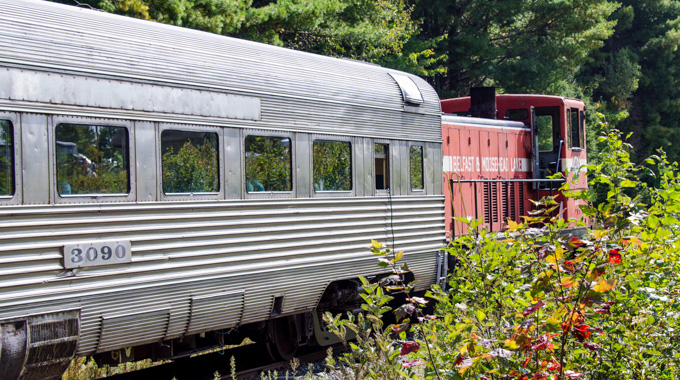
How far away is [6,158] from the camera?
5062 mm

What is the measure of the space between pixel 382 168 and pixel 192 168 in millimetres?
→ 2873

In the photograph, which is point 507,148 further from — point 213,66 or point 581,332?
point 581,332

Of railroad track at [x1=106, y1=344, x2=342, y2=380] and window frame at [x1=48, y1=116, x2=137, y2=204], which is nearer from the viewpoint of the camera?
window frame at [x1=48, y1=116, x2=137, y2=204]

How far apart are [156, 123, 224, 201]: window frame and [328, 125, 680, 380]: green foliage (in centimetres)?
249

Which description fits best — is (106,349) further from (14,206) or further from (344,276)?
(344,276)

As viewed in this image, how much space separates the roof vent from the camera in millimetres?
8867

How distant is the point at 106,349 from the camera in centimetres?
567

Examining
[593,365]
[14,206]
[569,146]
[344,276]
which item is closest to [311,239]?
[344,276]

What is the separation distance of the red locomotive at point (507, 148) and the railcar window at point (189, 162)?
5.00 meters

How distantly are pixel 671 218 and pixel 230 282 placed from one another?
3.89 metres

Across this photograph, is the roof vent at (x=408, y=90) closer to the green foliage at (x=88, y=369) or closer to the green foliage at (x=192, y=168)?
the green foliage at (x=192, y=168)

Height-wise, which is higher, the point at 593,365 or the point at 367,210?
the point at 367,210

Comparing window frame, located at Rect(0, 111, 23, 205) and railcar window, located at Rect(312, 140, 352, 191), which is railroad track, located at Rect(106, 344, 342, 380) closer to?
railcar window, located at Rect(312, 140, 352, 191)

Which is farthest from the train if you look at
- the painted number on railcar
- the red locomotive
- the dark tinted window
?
the dark tinted window
